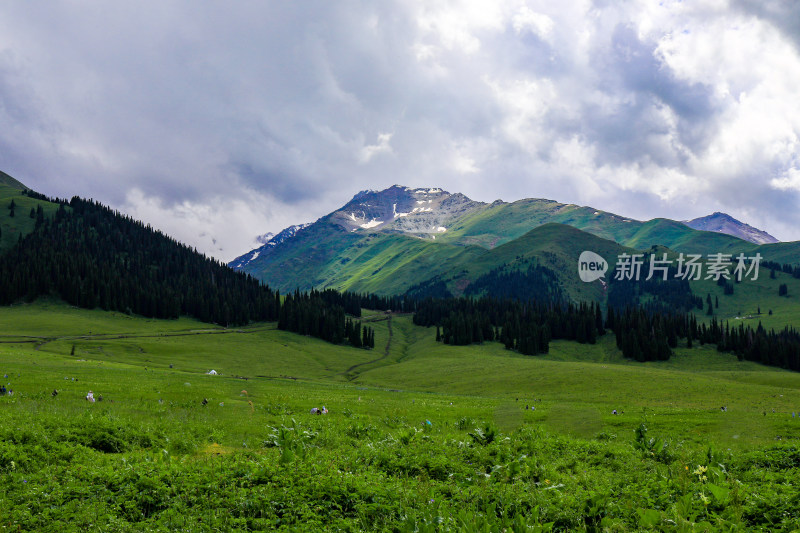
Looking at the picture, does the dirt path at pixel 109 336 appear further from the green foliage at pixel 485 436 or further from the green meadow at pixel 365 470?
the green foliage at pixel 485 436

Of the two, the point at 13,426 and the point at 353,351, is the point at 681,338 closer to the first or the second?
the point at 353,351

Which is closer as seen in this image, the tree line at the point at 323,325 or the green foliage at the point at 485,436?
the green foliage at the point at 485,436

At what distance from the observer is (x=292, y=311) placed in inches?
7067

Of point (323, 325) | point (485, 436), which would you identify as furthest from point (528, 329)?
point (485, 436)

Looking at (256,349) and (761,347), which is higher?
(761,347)

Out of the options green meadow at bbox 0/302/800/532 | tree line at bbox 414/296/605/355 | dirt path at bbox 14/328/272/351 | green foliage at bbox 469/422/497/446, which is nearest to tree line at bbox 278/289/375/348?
dirt path at bbox 14/328/272/351

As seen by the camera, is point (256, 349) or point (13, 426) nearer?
point (13, 426)

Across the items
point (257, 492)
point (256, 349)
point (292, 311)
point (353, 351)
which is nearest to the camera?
point (257, 492)

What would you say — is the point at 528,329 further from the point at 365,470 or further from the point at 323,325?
the point at 365,470

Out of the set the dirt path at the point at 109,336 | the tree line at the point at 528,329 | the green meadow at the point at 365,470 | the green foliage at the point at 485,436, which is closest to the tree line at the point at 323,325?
the dirt path at the point at 109,336

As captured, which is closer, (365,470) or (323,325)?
(365,470)

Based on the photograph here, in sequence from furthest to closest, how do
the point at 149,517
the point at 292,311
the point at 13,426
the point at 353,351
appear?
the point at 292,311, the point at 353,351, the point at 13,426, the point at 149,517

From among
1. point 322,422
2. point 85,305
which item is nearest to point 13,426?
point 322,422

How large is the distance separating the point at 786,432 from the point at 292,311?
167077 mm
